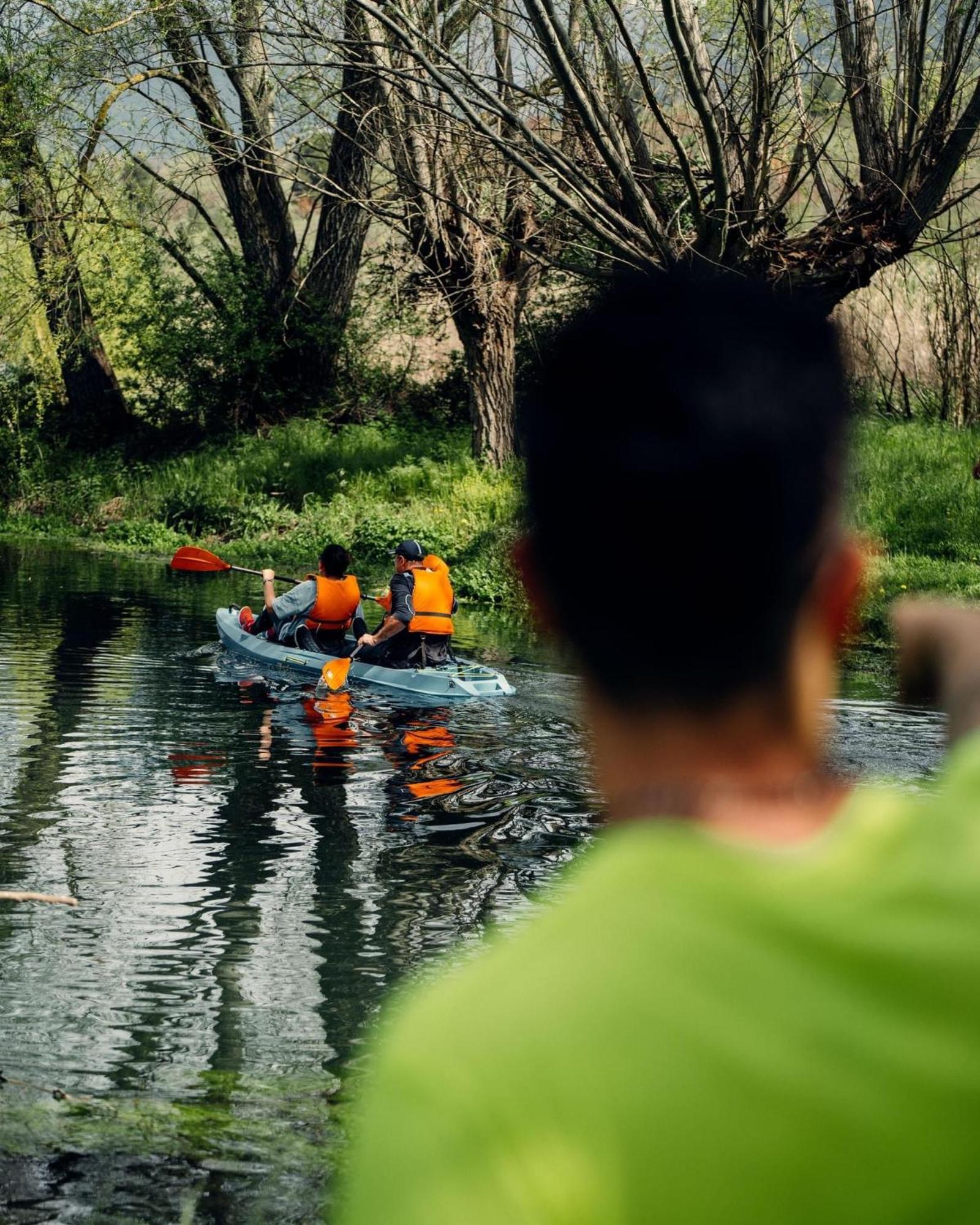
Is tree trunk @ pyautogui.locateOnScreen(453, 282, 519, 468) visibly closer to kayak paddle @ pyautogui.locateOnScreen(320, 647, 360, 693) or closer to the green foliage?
the green foliage

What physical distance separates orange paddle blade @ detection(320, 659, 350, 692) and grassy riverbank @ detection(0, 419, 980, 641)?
121 inches

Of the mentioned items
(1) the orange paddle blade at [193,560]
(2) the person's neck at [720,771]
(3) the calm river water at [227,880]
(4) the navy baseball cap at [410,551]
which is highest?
(2) the person's neck at [720,771]

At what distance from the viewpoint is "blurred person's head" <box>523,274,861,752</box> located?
1.17 metres

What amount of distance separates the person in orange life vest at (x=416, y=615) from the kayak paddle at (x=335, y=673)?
419 millimetres

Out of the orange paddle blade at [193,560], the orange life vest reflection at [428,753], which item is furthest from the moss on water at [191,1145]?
the orange paddle blade at [193,560]

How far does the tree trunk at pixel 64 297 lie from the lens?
26.6 m

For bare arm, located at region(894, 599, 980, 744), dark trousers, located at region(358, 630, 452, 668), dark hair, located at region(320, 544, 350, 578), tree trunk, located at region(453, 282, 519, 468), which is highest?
tree trunk, located at region(453, 282, 519, 468)

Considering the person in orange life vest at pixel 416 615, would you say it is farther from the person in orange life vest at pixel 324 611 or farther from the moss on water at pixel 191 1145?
the moss on water at pixel 191 1145

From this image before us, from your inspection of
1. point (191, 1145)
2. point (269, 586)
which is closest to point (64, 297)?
point (269, 586)

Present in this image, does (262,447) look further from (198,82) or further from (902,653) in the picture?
(902,653)

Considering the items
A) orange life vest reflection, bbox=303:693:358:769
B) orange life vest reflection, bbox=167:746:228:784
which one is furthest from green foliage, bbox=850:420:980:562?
orange life vest reflection, bbox=167:746:228:784

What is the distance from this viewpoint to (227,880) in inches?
296

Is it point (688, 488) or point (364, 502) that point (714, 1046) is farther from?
point (364, 502)

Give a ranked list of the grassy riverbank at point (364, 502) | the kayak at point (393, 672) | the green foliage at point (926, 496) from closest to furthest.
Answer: the kayak at point (393, 672), the green foliage at point (926, 496), the grassy riverbank at point (364, 502)
